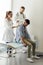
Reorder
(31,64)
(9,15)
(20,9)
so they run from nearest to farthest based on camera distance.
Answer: (31,64) → (9,15) → (20,9)

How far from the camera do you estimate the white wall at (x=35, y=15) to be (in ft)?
19.0

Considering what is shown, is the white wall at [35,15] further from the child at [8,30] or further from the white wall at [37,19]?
the child at [8,30]

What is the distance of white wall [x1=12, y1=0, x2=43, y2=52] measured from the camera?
579 cm

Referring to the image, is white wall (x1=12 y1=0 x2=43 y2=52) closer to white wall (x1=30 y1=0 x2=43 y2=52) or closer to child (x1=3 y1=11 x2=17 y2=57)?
white wall (x1=30 y1=0 x2=43 y2=52)

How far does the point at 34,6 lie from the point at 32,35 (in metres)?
0.87

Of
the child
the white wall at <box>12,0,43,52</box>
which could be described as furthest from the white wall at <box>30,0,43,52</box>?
the child

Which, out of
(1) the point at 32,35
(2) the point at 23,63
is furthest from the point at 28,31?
(2) the point at 23,63

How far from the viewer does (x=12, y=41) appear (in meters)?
5.31

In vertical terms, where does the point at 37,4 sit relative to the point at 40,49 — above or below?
above

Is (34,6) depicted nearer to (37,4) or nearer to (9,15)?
(37,4)

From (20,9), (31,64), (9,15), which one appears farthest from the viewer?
(20,9)

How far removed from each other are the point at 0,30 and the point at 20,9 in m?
0.90

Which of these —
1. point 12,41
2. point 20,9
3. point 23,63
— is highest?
point 20,9

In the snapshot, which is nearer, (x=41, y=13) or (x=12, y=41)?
(x=12, y=41)
